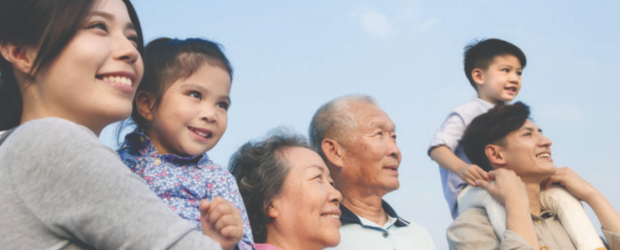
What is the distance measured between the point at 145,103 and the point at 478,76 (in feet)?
12.3

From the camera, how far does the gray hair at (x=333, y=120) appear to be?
4.61 meters

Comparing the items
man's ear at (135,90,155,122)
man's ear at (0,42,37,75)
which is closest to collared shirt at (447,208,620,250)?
man's ear at (135,90,155,122)

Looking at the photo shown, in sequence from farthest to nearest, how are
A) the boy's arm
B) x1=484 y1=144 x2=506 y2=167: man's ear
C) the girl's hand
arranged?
x1=484 y1=144 x2=506 y2=167: man's ear < the boy's arm < the girl's hand

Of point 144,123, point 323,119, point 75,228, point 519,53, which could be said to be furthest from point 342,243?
point 519,53

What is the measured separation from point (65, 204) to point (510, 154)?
3926mm

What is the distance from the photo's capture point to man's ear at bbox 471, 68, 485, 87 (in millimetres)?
5770

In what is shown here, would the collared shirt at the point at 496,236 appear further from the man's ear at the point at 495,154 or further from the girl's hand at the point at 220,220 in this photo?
the girl's hand at the point at 220,220

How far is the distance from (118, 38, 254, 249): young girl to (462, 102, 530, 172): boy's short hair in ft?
8.35

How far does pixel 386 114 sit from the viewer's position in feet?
15.6

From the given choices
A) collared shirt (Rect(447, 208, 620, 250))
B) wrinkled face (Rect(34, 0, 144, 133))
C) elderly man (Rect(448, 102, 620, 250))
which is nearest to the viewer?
wrinkled face (Rect(34, 0, 144, 133))

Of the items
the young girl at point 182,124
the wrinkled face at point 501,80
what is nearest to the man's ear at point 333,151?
the young girl at point 182,124

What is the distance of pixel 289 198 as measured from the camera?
356 cm

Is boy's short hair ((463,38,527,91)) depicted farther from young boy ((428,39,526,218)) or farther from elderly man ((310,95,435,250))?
elderly man ((310,95,435,250))

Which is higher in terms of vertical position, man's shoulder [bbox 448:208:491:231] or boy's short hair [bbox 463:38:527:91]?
boy's short hair [bbox 463:38:527:91]
